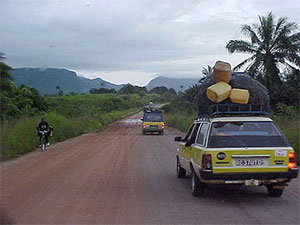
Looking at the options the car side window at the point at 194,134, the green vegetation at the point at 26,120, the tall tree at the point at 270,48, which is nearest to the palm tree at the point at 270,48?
the tall tree at the point at 270,48

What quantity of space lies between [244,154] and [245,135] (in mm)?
490

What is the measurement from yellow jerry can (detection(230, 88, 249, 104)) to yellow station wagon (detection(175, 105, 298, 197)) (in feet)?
1.36

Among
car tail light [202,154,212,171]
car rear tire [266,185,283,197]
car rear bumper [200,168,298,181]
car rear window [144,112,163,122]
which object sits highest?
car tail light [202,154,212,171]

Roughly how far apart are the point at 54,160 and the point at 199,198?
371 inches

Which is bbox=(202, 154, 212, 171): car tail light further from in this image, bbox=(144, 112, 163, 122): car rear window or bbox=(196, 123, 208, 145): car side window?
bbox=(144, 112, 163, 122): car rear window

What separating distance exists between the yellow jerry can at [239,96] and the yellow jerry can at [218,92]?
0.35 ft

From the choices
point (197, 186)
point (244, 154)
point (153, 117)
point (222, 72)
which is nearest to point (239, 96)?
point (222, 72)

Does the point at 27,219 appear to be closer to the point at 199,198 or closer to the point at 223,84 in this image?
the point at 199,198

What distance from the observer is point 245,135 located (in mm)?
8609

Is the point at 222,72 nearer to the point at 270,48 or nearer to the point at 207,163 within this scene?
the point at 207,163

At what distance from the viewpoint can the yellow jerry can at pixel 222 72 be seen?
945 cm

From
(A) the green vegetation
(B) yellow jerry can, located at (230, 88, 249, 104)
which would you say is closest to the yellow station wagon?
(B) yellow jerry can, located at (230, 88, 249, 104)

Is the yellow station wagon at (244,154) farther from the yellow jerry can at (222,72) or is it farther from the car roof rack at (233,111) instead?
the yellow jerry can at (222,72)

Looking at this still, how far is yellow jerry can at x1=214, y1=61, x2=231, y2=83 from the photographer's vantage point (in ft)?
31.0
